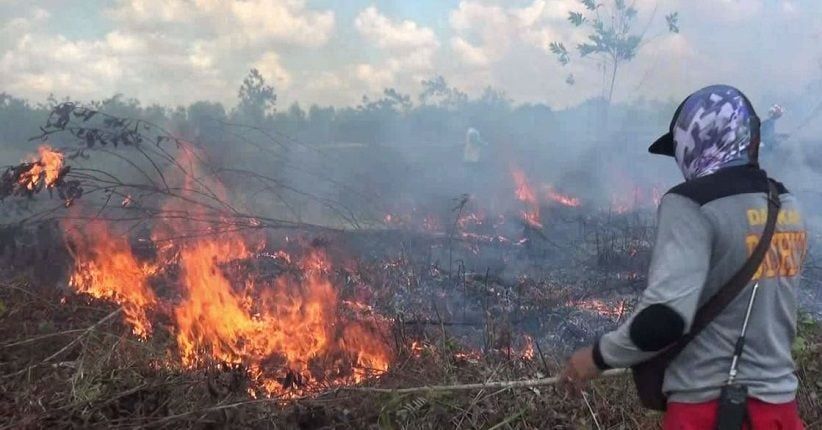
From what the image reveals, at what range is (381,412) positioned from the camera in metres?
3.47

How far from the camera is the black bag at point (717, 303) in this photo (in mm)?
2021

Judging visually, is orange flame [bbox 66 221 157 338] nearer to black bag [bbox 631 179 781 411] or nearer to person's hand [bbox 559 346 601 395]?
person's hand [bbox 559 346 601 395]

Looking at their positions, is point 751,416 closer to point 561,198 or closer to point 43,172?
point 43,172

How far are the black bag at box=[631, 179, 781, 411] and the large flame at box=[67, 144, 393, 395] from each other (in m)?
2.37

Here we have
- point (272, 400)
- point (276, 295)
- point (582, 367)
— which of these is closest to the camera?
point (582, 367)

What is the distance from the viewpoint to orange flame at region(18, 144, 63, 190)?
5.95 meters

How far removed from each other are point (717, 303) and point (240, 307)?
168 inches

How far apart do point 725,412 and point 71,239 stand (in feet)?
21.5

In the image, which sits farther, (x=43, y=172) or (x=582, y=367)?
(x=43, y=172)

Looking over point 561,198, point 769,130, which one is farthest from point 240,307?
point 561,198

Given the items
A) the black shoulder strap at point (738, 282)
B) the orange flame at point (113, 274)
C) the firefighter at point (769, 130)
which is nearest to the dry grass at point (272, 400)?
the orange flame at point (113, 274)

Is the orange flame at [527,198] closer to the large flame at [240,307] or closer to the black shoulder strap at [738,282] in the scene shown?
the large flame at [240,307]

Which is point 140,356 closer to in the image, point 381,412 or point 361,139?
point 381,412

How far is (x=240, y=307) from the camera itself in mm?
5492
